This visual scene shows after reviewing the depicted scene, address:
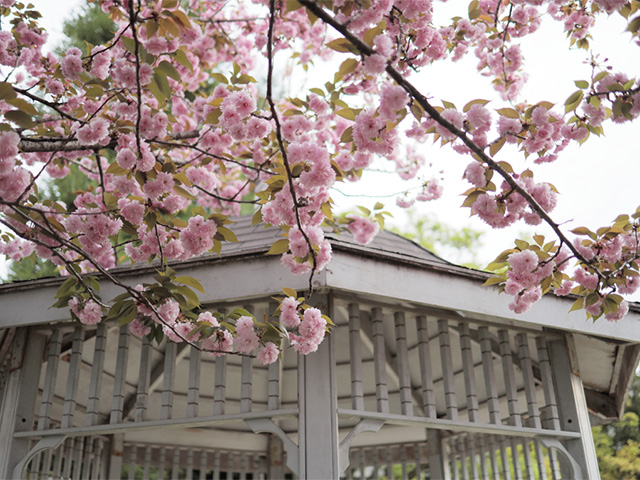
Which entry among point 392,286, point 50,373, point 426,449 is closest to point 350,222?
point 392,286

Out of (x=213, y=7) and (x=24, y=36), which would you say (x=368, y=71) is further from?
(x=213, y=7)

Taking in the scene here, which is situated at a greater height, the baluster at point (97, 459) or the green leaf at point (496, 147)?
the green leaf at point (496, 147)

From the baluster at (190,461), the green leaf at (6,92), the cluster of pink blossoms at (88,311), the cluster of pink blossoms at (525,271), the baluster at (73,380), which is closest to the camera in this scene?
the green leaf at (6,92)

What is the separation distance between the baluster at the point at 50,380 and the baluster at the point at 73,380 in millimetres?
102

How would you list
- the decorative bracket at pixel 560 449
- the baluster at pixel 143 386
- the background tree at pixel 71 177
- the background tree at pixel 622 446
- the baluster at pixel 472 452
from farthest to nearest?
the background tree at pixel 622 446 < the background tree at pixel 71 177 < the baluster at pixel 472 452 < the decorative bracket at pixel 560 449 < the baluster at pixel 143 386

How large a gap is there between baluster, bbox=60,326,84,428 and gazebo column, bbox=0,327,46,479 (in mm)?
288

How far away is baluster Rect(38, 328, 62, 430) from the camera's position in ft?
11.2

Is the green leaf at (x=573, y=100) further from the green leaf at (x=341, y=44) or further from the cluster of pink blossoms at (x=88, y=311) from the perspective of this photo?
the cluster of pink blossoms at (x=88, y=311)

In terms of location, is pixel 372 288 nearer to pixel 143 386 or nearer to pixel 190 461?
pixel 143 386

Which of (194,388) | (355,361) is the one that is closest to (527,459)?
(355,361)

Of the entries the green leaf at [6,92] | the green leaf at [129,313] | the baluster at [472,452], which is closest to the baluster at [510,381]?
the baluster at [472,452]

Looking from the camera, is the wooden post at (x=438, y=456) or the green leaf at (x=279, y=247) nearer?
the green leaf at (x=279, y=247)

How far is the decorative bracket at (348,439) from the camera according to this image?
9.62 feet

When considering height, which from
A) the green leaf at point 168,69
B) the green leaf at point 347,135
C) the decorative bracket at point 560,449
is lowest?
the decorative bracket at point 560,449
